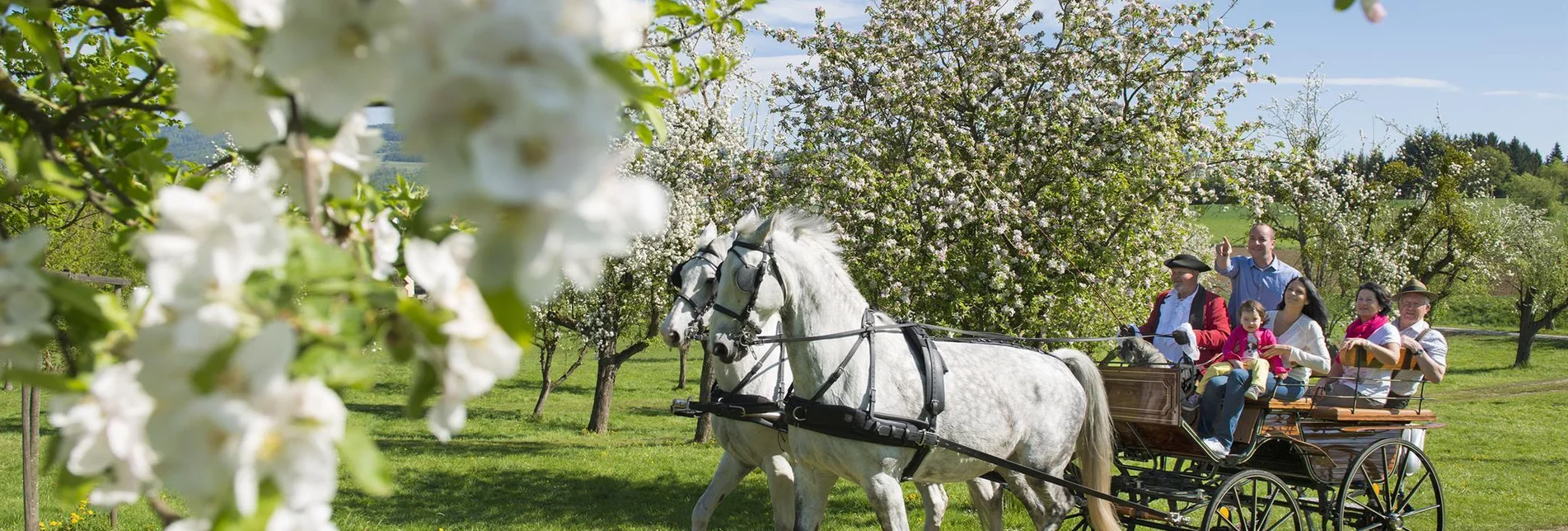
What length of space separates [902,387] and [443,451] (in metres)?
11.6

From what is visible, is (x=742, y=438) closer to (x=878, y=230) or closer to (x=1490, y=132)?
(x=878, y=230)

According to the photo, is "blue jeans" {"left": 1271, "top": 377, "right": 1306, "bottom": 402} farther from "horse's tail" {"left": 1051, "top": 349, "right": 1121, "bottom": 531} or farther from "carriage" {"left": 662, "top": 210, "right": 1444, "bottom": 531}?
"horse's tail" {"left": 1051, "top": 349, "right": 1121, "bottom": 531}

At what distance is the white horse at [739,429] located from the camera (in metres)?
5.77

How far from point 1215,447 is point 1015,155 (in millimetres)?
5117

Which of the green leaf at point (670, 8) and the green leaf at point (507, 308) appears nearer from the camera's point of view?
the green leaf at point (507, 308)

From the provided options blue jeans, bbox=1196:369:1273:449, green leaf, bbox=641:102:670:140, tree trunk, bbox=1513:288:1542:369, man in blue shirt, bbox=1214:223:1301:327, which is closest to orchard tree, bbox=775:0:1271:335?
man in blue shirt, bbox=1214:223:1301:327

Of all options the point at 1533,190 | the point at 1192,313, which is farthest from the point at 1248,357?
the point at 1533,190

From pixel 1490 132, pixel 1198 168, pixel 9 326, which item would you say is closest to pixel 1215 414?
pixel 1198 168

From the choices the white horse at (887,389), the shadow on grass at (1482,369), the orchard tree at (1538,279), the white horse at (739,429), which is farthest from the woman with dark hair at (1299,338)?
the orchard tree at (1538,279)

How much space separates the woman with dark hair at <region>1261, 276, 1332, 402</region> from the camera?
6.22 meters

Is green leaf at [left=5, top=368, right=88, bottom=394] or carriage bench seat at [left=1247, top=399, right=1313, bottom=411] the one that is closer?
green leaf at [left=5, top=368, right=88, bottom=394]

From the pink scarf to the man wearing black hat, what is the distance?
0.77m

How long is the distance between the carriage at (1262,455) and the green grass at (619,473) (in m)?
2.56

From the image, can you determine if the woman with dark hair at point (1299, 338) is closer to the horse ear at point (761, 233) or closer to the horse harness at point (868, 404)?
the horse harness at point (868, 404)
